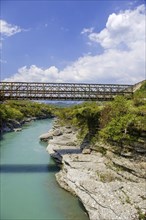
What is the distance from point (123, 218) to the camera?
55.0 ft

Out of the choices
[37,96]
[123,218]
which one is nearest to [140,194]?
[123,218]

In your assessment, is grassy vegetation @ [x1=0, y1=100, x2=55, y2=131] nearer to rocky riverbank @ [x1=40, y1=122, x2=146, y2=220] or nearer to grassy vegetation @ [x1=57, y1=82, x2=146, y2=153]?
grassy vegetation @ [x1=57, y1=82, x2=146, y2=153]

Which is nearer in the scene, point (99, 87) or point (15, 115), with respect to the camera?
point (99, 87)

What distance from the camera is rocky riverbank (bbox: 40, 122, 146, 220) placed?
17.6 m

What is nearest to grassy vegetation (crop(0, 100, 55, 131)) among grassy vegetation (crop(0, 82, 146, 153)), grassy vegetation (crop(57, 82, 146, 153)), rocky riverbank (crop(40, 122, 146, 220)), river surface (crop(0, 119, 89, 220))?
river surface (crop(0, 119, 89, 220))

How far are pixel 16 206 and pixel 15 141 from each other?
26507 millimetres

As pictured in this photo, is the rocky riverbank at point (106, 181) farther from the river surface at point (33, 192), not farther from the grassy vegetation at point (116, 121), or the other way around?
the grassy vegetation at point (116, 121)

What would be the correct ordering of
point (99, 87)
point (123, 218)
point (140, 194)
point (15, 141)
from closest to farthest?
point (123, 218), point (140, 194), point (99, 87), point (15, 141)

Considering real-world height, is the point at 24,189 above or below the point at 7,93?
below

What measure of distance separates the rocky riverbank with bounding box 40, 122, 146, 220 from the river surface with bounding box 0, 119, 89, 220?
3.41ft

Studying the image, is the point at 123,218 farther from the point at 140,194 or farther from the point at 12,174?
the point at 12,174

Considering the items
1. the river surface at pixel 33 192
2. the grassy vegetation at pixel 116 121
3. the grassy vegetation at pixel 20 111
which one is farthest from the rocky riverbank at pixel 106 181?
the grassy vegetation at pixel 20 111

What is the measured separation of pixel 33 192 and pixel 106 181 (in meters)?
→ 6.04

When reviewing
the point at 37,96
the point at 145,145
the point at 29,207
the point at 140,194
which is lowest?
the point at 29,207
